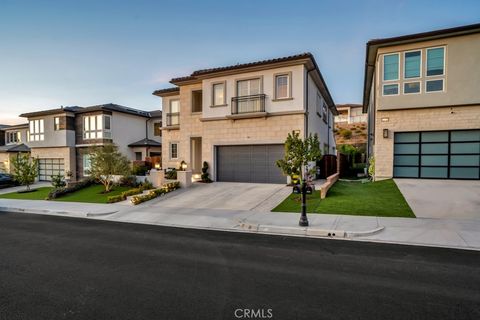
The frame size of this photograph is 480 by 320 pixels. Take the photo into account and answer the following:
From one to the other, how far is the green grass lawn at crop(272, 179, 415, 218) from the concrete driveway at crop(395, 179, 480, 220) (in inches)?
16.9

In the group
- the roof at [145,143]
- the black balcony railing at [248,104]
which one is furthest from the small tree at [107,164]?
the roof at [145,143]

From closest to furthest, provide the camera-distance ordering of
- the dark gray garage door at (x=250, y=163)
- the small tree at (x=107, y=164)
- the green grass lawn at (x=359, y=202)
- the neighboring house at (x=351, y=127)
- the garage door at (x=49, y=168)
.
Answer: the green grass lawn at (x=359, y=202), the dark gray garage door at (x=250, y=163), the small tree at (x=107, y=164), the garage door at (x=49, y=168), the neighboring house at (x=351, y=127)

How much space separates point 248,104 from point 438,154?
11.3m

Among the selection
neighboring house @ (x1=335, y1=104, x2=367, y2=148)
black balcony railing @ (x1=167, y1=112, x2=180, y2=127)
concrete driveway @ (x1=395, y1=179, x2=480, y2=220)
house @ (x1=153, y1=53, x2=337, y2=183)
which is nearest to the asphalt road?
concrete driveway @ (x1=395, y1=179, x2=480, y2=220)

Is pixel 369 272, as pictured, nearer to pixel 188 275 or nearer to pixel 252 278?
pixel 252 278

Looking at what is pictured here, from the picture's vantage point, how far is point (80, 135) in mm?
26109

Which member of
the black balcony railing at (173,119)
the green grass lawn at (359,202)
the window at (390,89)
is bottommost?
the green grass lawn at (359,202)

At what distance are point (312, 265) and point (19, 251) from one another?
7.32 m

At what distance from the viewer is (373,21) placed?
47.3 feet

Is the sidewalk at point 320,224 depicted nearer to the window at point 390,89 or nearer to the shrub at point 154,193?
the shrub at point 154,193

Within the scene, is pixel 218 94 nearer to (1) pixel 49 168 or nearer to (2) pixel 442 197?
(2) pixel 442 197

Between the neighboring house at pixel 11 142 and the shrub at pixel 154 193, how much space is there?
2528cm

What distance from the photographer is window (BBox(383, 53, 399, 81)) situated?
14906 mm

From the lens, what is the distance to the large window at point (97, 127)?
2473 cm
